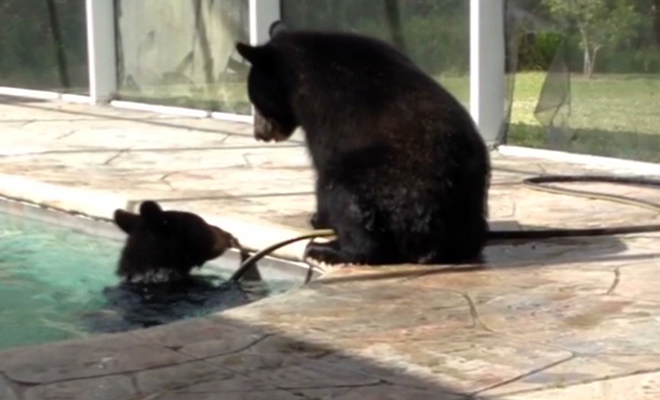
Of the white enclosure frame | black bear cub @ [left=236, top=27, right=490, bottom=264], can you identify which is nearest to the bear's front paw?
black bear cub @ [left=236, top=27, right=490, bottom=264]

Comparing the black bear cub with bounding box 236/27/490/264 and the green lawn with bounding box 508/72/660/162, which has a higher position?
the black bear cub with bounding box 236/27/490/264

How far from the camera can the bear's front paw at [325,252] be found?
21.2 feet

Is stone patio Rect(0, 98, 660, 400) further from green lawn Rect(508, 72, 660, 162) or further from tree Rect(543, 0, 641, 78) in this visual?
tree Rect(543, 0, 641, 78)

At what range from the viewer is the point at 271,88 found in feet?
22.7

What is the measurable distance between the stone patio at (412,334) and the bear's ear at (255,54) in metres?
0.90

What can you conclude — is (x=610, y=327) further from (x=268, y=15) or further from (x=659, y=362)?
(x=268, y=15)

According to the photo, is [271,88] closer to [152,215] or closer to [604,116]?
[152,215]

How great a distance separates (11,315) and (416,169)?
1.91 m

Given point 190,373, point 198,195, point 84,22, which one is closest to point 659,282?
point 190,373

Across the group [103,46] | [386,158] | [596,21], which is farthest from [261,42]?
[386,158]

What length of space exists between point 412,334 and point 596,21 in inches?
211

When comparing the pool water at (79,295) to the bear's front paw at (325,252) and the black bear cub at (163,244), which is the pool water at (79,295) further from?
the bear's front paw at (325,252)

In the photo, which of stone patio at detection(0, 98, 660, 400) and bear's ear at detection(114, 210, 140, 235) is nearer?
stone patio at detection(0, 98, 660, 400)

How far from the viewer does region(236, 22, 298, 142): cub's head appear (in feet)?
22.2
